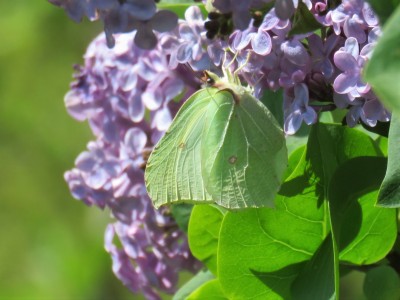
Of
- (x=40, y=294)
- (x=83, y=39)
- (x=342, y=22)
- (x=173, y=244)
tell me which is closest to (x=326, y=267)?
(x=342, y=22)

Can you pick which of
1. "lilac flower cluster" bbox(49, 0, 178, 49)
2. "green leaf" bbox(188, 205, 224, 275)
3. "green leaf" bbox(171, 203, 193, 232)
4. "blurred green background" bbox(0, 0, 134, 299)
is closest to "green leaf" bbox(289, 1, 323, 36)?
"lilac flower cluster" bbox(49, 0, 178, 49)

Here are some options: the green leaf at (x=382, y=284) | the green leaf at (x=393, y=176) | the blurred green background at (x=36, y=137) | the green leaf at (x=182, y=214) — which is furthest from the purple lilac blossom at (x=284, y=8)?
the blurred green background at (x=36, y=137)

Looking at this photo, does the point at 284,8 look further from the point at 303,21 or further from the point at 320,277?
the point at 320,277

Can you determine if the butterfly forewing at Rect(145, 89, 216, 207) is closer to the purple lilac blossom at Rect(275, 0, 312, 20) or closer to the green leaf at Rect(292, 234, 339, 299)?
the green leaf at Rect(292, 234, 339, 299)

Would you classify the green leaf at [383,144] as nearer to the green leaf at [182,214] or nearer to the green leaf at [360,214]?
the green leaf at [360,214]

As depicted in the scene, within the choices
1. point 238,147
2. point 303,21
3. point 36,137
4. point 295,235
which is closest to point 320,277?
point 295,235

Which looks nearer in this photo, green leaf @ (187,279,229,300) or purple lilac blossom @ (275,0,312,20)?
purple lilac blossom @ (275,0,312,20)
